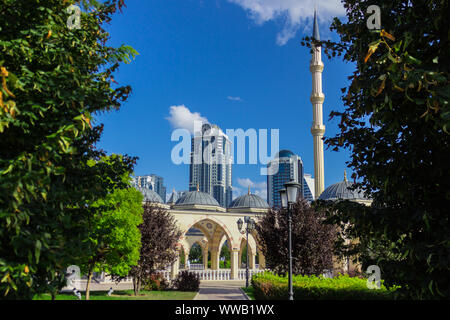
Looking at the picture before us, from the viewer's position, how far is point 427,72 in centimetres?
357

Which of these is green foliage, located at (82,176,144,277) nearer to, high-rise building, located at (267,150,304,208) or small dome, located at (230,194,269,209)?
small dome, located at (230,194,269,209)

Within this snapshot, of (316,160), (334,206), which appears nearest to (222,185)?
(316,160)

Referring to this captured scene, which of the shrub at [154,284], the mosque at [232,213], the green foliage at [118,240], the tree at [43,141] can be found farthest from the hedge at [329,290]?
the mosque at [232,213]

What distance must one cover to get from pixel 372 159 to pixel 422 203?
900mm

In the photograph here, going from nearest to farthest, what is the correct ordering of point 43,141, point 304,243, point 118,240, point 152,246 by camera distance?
1. point 43,141
2. point 118,240
3. point 304,243
4. point 152,246

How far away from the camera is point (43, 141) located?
422cm

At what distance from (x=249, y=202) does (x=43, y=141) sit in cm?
3572

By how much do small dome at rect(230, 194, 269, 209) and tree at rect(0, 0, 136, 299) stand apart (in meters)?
34.1

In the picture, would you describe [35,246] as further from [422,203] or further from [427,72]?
[422,203]

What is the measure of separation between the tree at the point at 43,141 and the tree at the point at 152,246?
13.3m

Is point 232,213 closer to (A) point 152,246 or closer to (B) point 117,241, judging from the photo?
(A) point 152,246

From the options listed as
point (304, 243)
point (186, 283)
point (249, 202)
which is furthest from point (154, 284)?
point (249, 202)

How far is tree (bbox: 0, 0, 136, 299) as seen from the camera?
11.5 feet

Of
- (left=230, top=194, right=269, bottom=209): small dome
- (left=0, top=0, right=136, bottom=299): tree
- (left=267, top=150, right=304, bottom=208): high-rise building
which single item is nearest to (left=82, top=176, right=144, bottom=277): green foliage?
(left=0, top=0, right=136, bottom=299): tree
